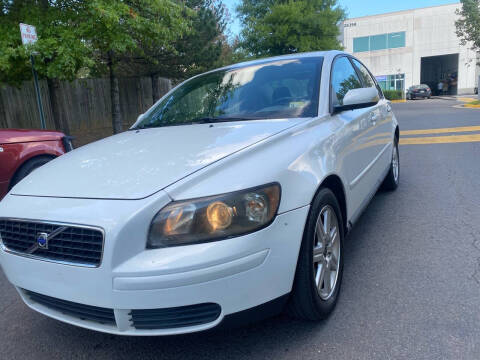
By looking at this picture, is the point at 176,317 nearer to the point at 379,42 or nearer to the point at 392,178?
the point at 392,178

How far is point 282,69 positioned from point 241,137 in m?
1.16

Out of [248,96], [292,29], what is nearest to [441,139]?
[248,96]

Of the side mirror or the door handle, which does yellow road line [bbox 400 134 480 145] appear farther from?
the side mirror

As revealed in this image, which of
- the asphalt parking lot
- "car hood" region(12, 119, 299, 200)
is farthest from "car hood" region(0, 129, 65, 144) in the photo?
"car hood" region(12, 119, 299, 200)

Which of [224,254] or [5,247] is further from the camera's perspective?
[5,247]

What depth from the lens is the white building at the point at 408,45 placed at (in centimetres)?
4438

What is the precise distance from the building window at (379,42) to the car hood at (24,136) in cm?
4741

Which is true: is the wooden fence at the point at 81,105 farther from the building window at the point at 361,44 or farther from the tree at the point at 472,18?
the building window at the point at 361,44

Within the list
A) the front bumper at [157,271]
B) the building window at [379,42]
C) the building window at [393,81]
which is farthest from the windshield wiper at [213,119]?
the building window at [379,42]

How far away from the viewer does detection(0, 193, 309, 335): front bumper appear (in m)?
1.66

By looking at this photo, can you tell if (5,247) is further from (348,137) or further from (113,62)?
(113,62)

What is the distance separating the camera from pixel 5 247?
2088mm

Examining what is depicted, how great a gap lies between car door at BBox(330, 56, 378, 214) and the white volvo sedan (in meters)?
0.19

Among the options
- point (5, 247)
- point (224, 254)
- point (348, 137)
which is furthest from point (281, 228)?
point (5, 247)
